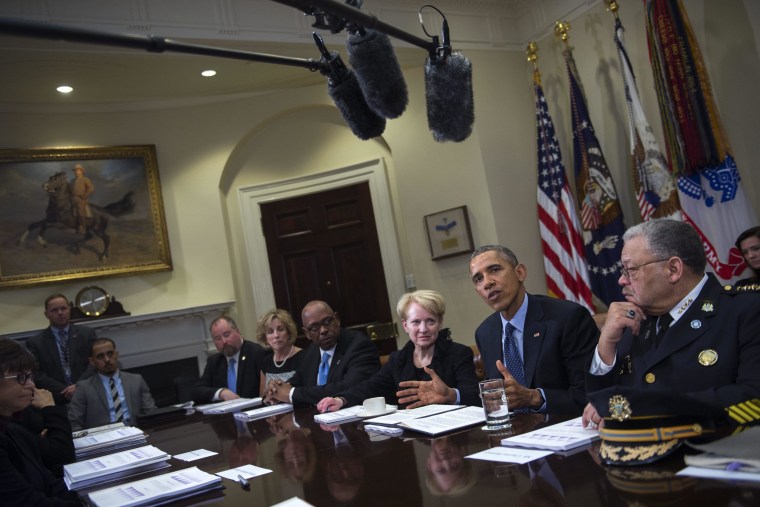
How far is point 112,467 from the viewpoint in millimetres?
2404

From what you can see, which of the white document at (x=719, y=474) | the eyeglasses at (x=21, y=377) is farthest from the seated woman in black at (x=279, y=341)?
the white document at (x=719, y=474)

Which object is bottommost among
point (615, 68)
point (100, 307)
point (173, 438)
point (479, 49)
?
point (173, 438)

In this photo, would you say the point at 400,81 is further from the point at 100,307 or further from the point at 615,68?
the point at 100,307

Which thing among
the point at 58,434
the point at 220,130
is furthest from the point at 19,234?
the point at 58,434

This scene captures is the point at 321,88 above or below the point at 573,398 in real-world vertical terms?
above

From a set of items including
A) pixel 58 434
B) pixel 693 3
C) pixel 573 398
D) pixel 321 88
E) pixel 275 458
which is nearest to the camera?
pixel 275 458

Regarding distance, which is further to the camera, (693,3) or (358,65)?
(693,3)

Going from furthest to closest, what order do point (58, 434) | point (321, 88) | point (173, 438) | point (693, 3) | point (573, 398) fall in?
point (321, 88) < point (693, 3) < point (173, 438) < point (58, 434) < point (573, 398)

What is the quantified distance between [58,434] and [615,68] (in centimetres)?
498

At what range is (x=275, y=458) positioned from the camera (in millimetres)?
2293

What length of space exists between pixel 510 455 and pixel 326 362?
2529mm

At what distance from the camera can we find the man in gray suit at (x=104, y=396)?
5121 mm

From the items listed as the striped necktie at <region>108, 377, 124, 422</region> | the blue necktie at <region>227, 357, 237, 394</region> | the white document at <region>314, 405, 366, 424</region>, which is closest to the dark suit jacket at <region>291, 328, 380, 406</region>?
the white document at <region>314, 405, 366, 424</region>

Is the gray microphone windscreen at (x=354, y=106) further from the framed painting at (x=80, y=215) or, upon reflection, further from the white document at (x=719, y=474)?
the framed painting at (x=80, y=215)
